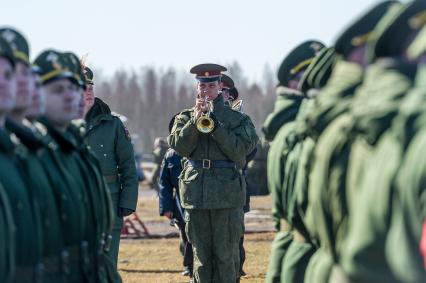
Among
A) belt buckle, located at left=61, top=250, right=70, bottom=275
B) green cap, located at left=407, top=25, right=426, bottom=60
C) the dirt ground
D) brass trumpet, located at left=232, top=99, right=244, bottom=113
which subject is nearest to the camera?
green cap, located at left=407, top=25, right=426, bottom=60

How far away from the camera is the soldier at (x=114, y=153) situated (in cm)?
1098

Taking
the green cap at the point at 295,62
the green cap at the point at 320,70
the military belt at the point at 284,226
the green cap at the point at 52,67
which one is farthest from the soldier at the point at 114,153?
the green cap at the point at 52,67

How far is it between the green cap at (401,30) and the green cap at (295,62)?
2.76m

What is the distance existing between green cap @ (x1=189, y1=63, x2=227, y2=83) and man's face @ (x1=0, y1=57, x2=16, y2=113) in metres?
5.22

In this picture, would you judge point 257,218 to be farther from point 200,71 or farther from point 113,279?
point 113,279

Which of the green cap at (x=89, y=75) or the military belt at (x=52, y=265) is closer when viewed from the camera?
the military belt at (x=52, y=265)

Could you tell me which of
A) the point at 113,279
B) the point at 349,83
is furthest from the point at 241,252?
the point at 349,83

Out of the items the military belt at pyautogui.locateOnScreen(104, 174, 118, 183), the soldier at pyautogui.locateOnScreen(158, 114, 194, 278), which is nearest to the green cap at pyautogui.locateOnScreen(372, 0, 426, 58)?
the military belt at pyautogui.locateOnScreen(104, 174, 118, 183)

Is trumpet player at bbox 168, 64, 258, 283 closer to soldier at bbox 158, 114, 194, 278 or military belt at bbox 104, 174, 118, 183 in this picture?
military belt at bbox 104, 174, 118, 183

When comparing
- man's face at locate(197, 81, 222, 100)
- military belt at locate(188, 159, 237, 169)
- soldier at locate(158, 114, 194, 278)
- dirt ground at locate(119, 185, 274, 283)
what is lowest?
dirt ground at locate(119, 185, 274, 283)

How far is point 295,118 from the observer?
8.32m

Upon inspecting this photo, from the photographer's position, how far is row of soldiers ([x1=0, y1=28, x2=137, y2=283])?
6004 mm

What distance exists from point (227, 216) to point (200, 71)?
1.49 metres

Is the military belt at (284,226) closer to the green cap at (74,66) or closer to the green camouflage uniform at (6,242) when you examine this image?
the green cap at (74,66)
